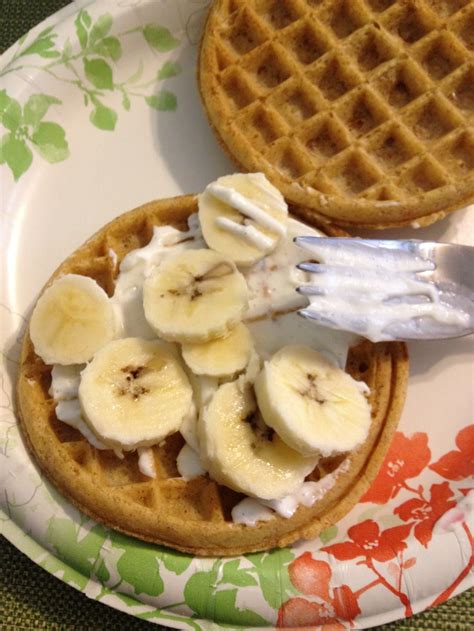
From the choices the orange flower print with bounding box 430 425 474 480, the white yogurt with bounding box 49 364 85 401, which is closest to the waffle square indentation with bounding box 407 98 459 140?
the orange flower print with bounding box 430 425 474 480

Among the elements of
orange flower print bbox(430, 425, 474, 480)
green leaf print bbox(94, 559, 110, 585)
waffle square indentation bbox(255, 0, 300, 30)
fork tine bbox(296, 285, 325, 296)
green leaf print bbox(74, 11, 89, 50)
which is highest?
green leaf print bbox(74, 11, 89, 50)

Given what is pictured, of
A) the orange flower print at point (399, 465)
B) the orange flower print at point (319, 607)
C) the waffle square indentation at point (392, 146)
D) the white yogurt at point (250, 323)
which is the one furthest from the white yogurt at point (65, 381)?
the waffle square indentation at point (392, 146)

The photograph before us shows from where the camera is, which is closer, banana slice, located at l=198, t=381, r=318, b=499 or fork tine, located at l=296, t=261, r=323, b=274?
banana slice, located at l=198, t=381, r=318, b=499

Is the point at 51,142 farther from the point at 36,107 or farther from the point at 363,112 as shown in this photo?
the point at 363,112

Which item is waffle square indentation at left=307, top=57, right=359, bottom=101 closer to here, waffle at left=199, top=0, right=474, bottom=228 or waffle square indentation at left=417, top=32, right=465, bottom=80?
waffle at left=199, top=0, right=474, bottom=228

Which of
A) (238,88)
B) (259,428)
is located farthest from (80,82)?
(259,428)

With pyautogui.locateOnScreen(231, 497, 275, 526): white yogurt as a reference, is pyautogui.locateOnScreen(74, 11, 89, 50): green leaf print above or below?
above

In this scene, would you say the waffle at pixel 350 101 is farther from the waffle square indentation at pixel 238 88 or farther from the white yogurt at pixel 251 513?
the white yogurt at pixel 251 513

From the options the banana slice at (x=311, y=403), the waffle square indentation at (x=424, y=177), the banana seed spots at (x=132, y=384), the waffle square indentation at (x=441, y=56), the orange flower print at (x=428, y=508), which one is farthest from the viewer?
the waffle square indentation at (x=441, y=56)
